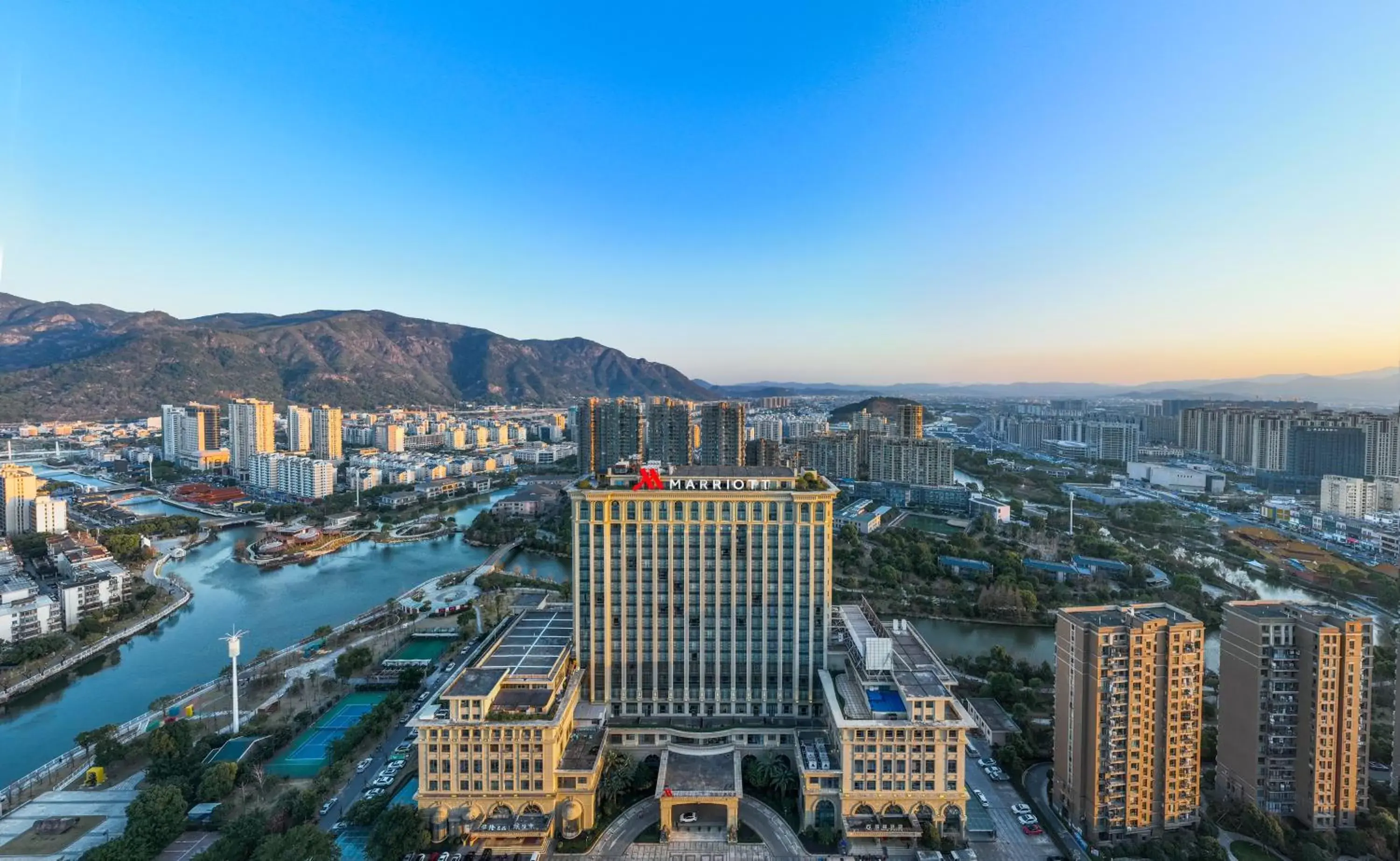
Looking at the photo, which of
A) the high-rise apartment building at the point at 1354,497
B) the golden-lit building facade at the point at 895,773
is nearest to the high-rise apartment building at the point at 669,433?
the golden-lit building facade at the point at 895,773

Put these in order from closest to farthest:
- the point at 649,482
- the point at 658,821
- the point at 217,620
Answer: the point at 658,821
the point at 649,482
the point at 217,620

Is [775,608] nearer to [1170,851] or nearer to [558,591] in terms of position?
[1170,851]

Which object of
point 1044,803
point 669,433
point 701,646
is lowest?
point 1044,803

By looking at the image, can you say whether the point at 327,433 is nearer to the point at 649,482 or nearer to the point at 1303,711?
the point at 649,482

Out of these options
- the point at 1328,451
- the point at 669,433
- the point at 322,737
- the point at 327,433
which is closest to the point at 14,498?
the point at 327,433

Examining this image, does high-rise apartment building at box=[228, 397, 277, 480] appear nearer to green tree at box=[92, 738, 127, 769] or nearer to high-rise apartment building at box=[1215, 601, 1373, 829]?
green tree at box=[92, 738, 127, 769]

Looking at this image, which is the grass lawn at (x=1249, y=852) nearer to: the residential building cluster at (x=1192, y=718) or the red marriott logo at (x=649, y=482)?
the residential building cluster at (x=1192, y=718)
